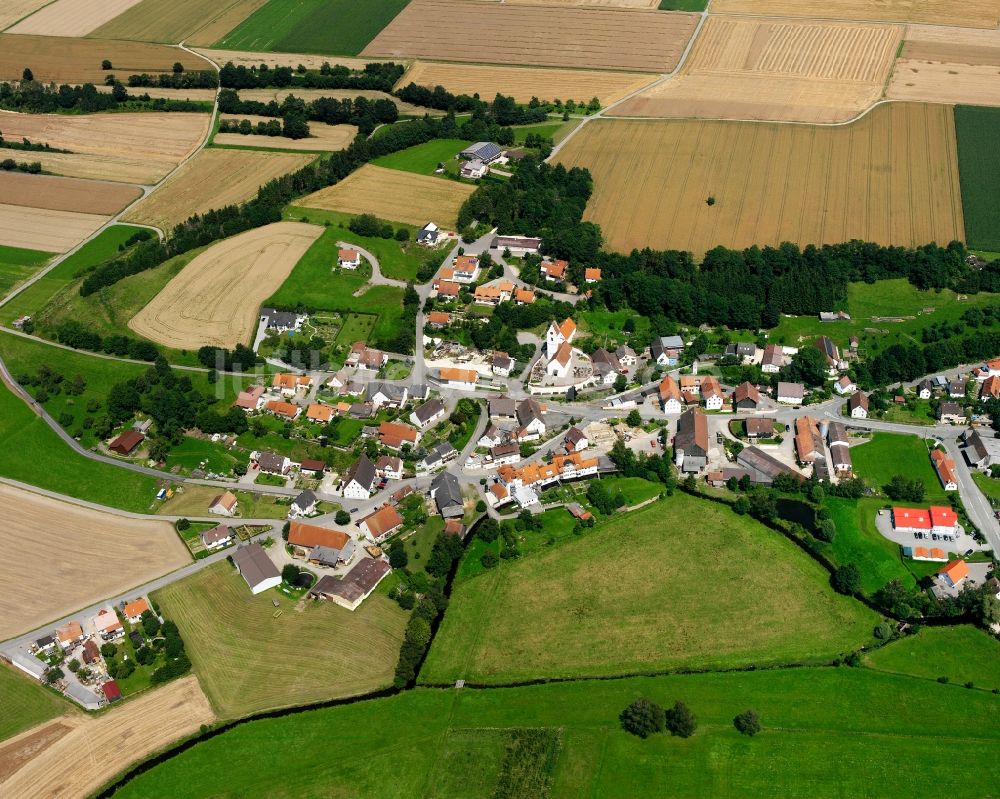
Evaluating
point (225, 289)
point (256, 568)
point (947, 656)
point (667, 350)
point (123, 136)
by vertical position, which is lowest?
point (256, 568)

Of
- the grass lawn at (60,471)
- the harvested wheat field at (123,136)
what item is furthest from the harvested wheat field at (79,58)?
the grass lawn at (60,471)

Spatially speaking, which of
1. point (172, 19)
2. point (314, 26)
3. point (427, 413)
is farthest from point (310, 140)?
point (427, 413)

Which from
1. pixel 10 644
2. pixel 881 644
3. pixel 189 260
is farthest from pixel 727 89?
pixel 10 644

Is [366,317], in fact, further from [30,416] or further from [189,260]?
[30,416]

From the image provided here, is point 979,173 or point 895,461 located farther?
point 979,173

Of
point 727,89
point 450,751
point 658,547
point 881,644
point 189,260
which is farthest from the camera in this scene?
point 727,89

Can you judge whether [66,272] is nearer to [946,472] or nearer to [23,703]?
[23,703]

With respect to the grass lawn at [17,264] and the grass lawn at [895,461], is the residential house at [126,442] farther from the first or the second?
the grass lawn at [895,461]
